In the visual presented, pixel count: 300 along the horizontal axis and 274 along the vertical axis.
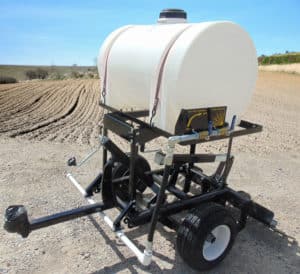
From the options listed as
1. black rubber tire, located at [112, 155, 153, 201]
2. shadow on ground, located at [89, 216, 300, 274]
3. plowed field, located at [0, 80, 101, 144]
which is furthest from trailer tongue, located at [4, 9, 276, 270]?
plowed field, located at [0, 80, 101, 144]

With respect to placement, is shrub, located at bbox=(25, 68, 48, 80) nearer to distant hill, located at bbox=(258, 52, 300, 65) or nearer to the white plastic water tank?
distant hill, located at bbox=(258, 52, 300, 65)

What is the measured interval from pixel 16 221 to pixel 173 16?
8.55 feet

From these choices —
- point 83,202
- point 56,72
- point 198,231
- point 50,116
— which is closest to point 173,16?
point 198,231

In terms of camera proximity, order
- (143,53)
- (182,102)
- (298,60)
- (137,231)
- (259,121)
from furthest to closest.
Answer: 1. (298,60)
2. (259,121)
3. (137,231)
4. (143,53)
5. (182,102)

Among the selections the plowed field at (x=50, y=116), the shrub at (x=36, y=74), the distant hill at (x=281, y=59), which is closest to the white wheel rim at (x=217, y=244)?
the plowed field at (x=50, y=116)

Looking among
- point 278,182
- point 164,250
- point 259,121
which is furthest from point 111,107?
point 259,121

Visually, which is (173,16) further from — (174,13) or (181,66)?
(181,66)

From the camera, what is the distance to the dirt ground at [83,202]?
3641 millimetres

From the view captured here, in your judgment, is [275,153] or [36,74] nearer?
[275,153]

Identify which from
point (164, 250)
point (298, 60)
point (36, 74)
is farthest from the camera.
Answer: point (36, 74)

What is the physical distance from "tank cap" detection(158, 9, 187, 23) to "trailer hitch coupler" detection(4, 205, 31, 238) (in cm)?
245

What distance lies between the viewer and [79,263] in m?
3.59

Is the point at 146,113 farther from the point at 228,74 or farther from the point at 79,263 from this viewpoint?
the point at 79,263

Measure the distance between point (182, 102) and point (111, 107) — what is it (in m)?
1.29
